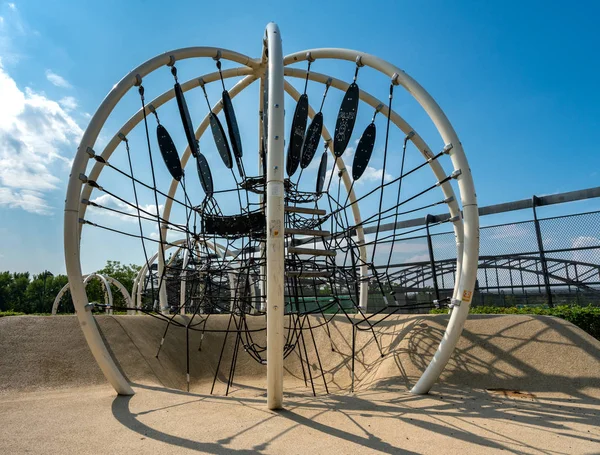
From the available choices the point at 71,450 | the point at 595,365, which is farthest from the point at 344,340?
the point at 71,450

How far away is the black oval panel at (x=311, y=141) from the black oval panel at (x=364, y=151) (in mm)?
1075

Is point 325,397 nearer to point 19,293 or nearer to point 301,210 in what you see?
point 301,210

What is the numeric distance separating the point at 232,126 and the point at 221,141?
68cm

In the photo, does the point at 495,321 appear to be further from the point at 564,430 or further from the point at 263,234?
the point at 263,234

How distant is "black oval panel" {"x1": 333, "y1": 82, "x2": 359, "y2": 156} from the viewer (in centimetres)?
787

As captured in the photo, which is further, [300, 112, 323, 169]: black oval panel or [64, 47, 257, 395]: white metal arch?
[300, 112, 323, 169]: black oval panel

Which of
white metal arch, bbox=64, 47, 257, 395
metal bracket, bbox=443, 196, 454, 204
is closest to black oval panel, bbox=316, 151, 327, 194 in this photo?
metal bracket, bbox=443, 196, 454, 204

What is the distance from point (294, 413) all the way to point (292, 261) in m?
3.31

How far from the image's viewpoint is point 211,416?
15.1 feet

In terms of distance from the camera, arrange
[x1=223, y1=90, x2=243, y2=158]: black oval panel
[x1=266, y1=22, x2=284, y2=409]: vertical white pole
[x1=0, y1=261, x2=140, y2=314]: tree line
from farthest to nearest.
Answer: [x1=0, y1=261, x2=140, y2=314]: tree line < [x1=223, y1=90, x2=243, y2=158]: black oval panel < [x1=266, y1=22, x2=284, y2=409]: vertical white pole

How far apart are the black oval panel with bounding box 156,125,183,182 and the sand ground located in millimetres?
3348

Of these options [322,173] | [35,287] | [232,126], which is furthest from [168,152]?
[35,287]

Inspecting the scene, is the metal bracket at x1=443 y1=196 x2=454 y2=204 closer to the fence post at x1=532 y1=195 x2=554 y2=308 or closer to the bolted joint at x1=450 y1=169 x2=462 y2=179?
the bolted joint at x1=450 y1=169 x2=462 y2=179

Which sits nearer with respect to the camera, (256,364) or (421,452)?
(421,452)
